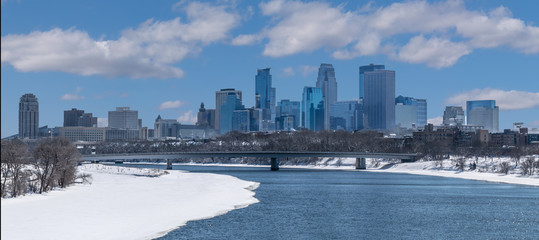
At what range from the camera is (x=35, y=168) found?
7388 centimetres

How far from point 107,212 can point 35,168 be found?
30550mm

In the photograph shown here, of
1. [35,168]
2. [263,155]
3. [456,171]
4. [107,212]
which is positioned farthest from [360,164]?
[107,212]

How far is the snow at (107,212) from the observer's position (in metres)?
36.6

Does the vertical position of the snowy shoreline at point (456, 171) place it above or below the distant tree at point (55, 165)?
below

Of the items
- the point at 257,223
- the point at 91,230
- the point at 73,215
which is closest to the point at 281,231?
the point at 257,223

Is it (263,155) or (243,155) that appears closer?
(263,155)

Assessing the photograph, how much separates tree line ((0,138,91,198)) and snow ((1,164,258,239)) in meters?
1.73

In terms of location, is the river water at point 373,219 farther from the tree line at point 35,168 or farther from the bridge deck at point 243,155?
the bridge deck at point 243,155

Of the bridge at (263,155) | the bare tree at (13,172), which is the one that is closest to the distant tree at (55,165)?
the bare tree at (13,172)

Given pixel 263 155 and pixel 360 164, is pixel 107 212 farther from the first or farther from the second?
pixel 360 164

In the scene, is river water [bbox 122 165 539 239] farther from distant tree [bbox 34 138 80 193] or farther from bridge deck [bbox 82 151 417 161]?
bridge deck [bbox 82 151 417 161]

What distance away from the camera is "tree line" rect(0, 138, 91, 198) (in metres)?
60.4

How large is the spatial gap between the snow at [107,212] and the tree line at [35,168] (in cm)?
173

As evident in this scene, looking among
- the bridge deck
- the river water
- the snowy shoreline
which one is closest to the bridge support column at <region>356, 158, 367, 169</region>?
the snowy shoreline
